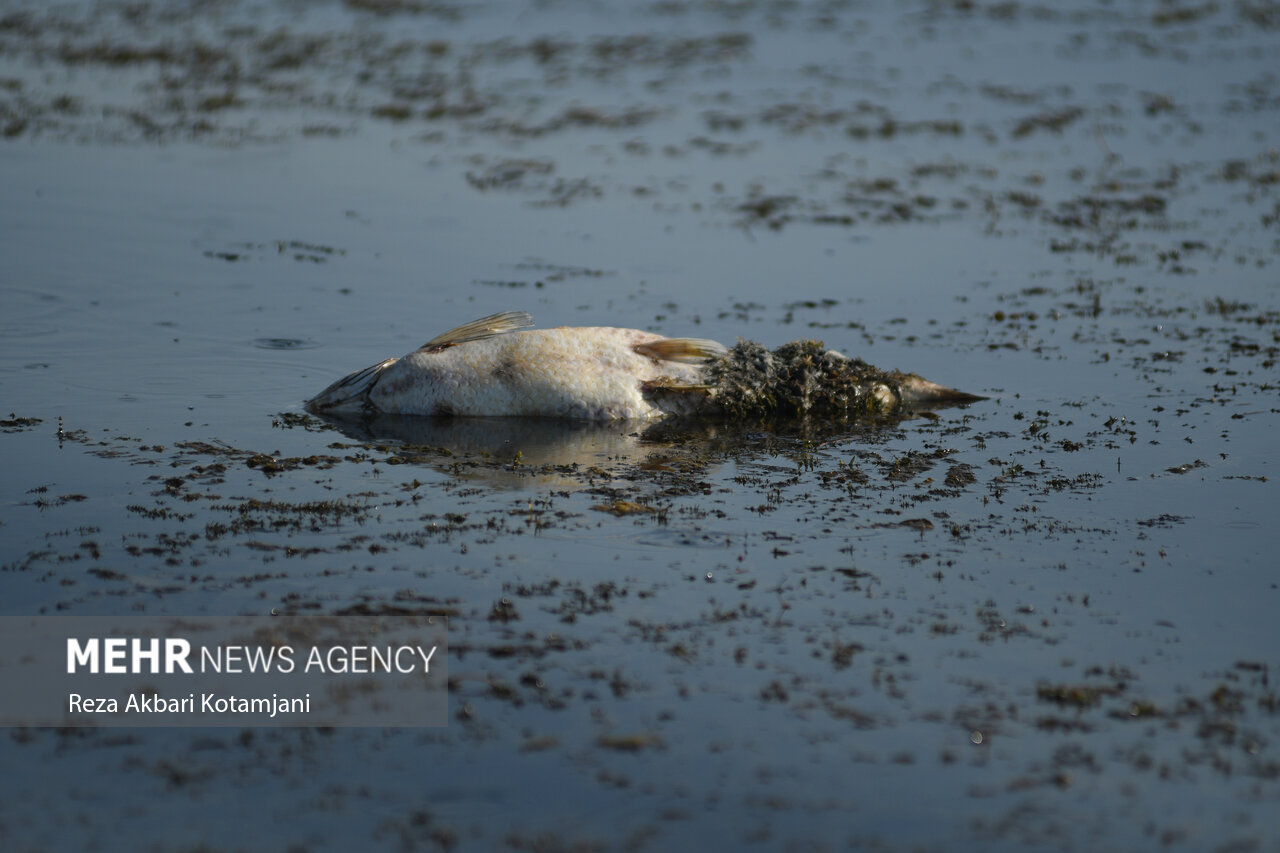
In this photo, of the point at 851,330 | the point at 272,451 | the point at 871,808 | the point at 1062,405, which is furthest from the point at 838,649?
the point at 851,330

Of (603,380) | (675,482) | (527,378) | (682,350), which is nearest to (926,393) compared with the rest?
(682,350)

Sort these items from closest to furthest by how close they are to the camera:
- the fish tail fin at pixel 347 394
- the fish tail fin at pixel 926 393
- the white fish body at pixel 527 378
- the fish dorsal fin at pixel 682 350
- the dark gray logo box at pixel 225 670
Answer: the dark gray logo box at pixel 225 670 < the fish tail fin at pixel 347 394 < the white fish body at pixel 527 378 < the fish dorsal fin at pixel 682 350 < the fish tail fin at pixel 926 393

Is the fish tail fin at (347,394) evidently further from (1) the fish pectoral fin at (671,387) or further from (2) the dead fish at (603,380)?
(1) the fish pectoral fin at (671,387)

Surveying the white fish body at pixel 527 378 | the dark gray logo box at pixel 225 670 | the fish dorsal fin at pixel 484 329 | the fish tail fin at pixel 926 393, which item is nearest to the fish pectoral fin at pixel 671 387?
the white fish body at pixel 527 378

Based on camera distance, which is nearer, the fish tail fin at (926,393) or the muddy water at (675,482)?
the muddy water at (675,482)

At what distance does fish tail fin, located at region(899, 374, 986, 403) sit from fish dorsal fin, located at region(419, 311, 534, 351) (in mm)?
2869

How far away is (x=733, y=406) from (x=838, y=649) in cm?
436

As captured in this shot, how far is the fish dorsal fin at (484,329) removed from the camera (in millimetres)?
9969

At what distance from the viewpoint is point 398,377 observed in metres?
9.98

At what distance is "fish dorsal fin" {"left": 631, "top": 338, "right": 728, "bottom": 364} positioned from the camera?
1026 centimetres

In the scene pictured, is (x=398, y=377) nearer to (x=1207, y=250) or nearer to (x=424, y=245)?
(x=424, y=245)

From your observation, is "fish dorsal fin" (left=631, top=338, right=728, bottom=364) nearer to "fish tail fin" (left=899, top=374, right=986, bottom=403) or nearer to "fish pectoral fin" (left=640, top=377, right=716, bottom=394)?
"fish pectoral fin" (left=640, top=377, right=716, bottom=394)

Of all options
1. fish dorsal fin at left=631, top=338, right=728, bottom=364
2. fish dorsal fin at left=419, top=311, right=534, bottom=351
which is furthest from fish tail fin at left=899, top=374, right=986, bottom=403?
fish dorsal fin at left=419, top=311, right=534, bottom=351

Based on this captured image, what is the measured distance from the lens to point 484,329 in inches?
394
